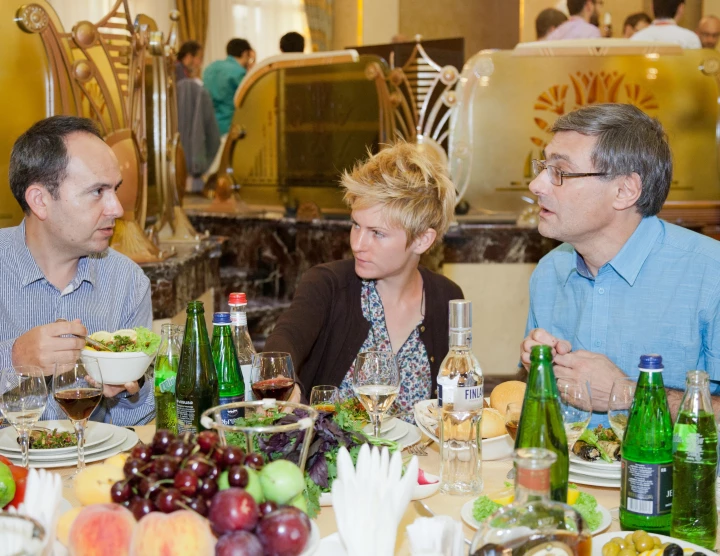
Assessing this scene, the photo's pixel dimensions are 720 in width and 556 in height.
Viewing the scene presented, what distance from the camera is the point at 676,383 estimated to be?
214cm

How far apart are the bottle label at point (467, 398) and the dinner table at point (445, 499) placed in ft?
0.48

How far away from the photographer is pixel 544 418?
1354 millimetres

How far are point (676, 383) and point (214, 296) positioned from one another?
319cm

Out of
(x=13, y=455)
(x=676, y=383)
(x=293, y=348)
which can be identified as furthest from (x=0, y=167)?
(x=676, y=383)

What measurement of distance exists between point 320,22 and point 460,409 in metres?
8.42

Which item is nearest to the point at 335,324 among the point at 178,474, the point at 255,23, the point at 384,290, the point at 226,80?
the point at 384,290

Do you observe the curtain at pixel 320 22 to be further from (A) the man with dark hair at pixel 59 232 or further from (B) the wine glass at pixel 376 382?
(B) the wine glass at pixel 376 382

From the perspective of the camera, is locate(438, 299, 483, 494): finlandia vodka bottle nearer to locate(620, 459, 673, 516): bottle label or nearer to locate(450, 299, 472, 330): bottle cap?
locate(450, 299, 472, 330): bottle cap

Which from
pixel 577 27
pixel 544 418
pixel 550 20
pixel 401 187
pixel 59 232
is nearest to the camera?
pixel 544 418

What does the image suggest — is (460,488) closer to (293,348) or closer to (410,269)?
(293,348)

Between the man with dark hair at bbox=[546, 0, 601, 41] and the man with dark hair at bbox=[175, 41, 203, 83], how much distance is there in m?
3.34

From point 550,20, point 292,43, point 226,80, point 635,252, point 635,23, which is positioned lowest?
point 635,252

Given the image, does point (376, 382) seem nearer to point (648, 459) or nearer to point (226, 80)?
point (648, 459)

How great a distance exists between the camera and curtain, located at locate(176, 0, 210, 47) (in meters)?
9.44
